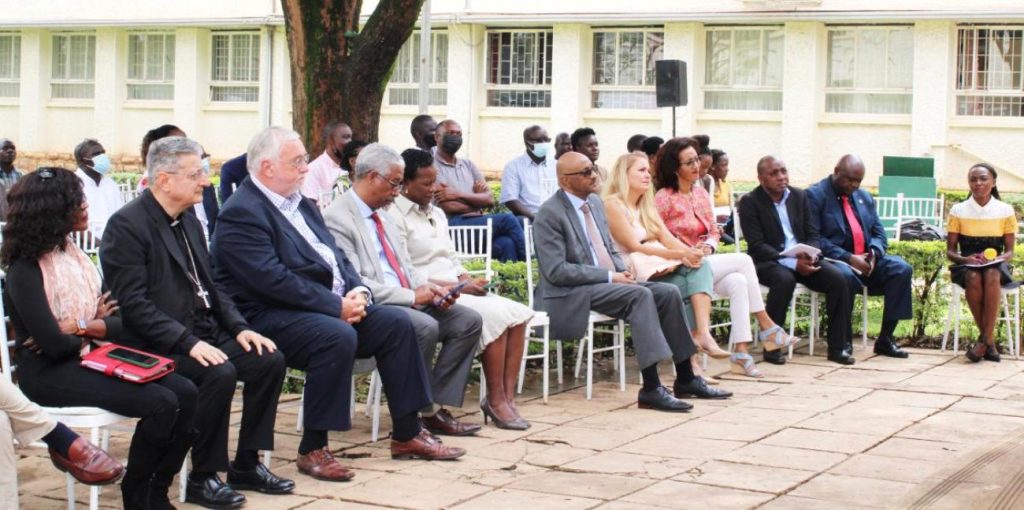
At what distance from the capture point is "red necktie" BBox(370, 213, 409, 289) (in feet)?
26.2

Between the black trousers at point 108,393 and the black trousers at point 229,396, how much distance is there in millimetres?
246

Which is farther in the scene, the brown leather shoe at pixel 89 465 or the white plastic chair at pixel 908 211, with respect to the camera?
the white plastic chair at pixel 908 211

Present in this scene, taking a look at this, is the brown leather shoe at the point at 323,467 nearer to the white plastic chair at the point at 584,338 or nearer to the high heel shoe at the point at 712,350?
the white plastic chair at the point at 584,338

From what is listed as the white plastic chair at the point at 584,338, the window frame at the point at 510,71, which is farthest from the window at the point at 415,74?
the white plastic chair at the point at 584,338

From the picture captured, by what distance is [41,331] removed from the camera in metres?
5.84

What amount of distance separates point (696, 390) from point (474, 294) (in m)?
1.83

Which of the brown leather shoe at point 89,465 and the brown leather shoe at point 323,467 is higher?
the brown leather shoe at point 89,465

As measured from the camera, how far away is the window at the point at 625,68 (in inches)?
1069

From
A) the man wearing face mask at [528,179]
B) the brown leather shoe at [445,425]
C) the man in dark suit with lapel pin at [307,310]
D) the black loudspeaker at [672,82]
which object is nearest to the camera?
the man in dark suit with lapel pin at [307,310]

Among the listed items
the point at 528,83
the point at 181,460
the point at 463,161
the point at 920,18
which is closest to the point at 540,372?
the point at 463,161

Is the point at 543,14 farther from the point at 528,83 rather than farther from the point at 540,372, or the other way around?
the point at 540,372

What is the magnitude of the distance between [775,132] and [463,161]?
47.9ft

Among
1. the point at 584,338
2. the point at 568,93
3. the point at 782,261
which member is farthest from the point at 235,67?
the point at 584,338

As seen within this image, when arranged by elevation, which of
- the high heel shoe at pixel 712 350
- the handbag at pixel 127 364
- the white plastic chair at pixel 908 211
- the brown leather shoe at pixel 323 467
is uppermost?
the white plastic chair at pixel 908 211
